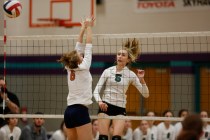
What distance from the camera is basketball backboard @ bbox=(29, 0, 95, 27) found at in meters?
16.3

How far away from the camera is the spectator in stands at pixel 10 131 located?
494 inches

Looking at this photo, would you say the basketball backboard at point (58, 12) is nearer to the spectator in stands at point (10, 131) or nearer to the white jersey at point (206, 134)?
the spectator in stands at point (10, 131)

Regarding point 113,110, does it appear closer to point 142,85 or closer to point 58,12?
point 142,85

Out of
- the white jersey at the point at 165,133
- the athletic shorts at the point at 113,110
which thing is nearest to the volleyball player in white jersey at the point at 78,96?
the athletic shorts at the point at 113,110

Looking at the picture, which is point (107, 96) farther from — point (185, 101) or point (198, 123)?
point (185, 101)

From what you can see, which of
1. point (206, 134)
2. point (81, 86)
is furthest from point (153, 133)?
point (81, 86)

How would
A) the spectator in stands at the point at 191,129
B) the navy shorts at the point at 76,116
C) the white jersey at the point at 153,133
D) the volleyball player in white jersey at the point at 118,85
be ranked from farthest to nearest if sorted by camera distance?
the white jersey at the point at 153,133
the volleyball player in white jersey at the point at 118,85
the navy shorts at the point at 76,116
the spectator in stands at the point at 191,129

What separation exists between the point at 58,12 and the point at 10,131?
5.10m

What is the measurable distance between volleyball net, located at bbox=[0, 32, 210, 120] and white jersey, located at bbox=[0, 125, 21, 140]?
2.70m

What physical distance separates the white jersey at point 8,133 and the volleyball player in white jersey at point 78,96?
4382 mm

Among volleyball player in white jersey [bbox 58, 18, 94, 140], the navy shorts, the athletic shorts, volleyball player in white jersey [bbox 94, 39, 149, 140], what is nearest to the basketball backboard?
volleyball player in white jersey [bbox 94, 39, 149, 140]

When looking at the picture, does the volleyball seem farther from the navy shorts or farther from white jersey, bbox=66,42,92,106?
the navy shorts

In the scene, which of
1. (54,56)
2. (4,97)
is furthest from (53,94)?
(4,97)

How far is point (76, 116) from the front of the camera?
834cm
